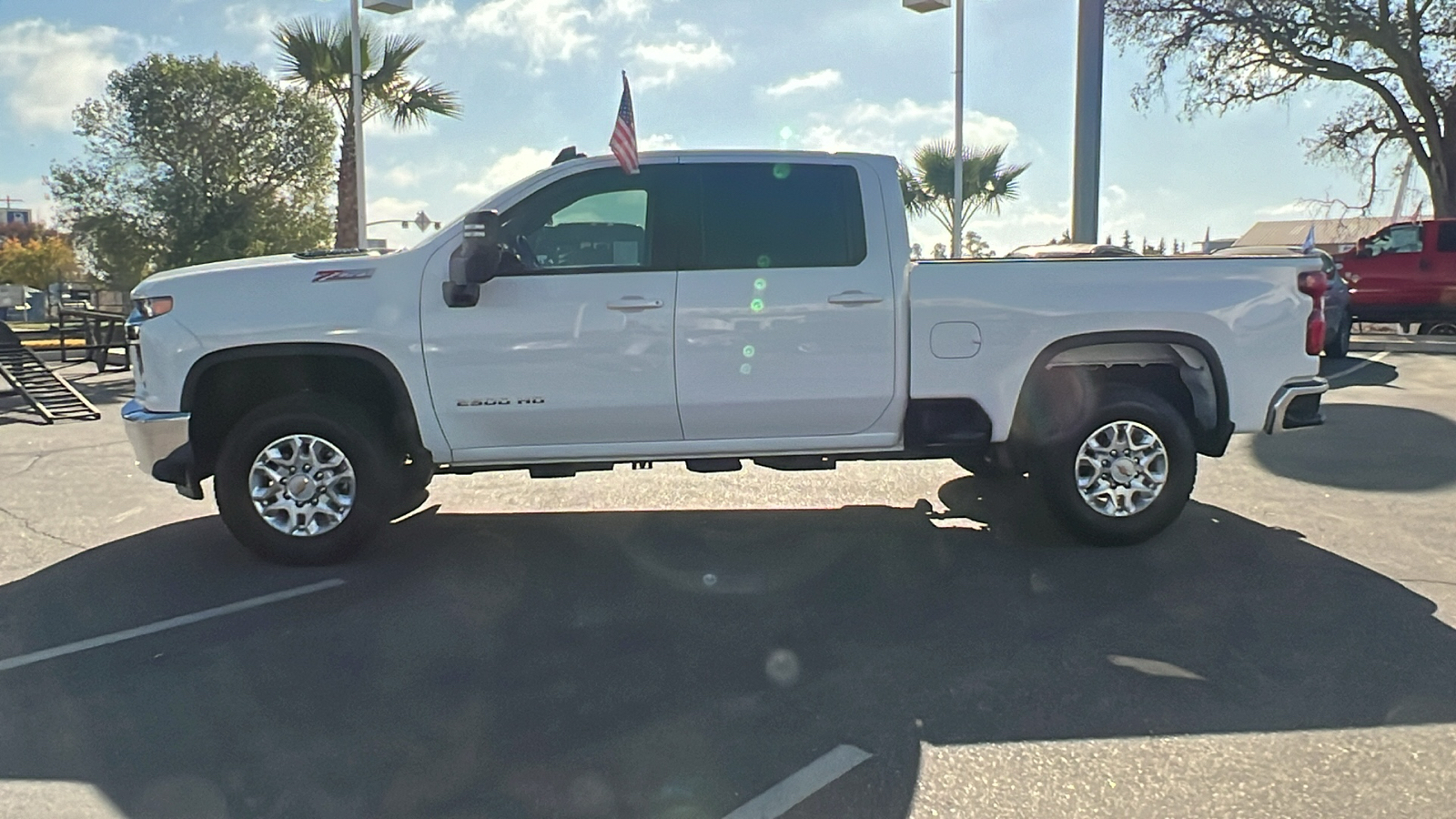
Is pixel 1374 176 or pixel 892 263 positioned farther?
pixel 1374 176

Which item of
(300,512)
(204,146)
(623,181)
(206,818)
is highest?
(204,146)

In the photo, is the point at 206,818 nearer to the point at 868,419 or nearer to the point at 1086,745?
the point at 1086,745

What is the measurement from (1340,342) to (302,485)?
14507mm

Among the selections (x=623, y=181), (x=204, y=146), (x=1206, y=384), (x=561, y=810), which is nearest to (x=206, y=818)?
(x=561, y=810)

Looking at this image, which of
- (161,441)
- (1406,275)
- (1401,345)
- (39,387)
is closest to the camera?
(161,441)

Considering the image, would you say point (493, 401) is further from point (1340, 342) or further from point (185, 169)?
point (185, 169)

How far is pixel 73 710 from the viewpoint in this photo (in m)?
3.55

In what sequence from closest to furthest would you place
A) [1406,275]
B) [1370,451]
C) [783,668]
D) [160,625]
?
[783,668] → [160,625] → [1370,451] → [1406,275]

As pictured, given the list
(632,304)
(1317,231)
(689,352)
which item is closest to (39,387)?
(632,304)

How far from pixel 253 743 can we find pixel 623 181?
3.17 meters

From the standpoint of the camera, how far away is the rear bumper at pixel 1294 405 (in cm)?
537

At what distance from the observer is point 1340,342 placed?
14.6 m

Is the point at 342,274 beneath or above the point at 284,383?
above

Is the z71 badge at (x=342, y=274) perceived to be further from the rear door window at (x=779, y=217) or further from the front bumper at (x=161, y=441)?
the rear door window at (x=779, y=217)
